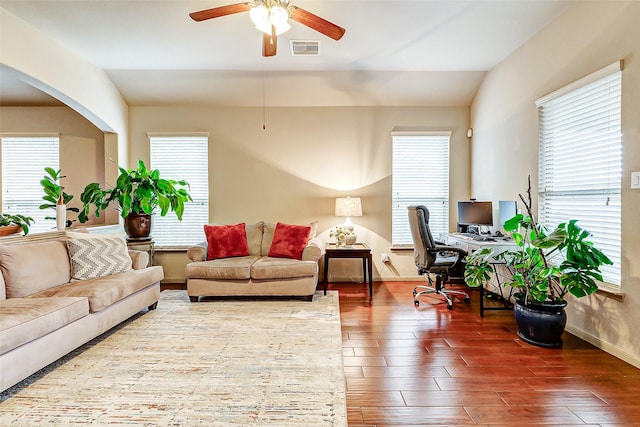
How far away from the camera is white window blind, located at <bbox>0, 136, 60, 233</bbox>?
16.4 ft

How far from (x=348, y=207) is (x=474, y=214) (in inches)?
66.5

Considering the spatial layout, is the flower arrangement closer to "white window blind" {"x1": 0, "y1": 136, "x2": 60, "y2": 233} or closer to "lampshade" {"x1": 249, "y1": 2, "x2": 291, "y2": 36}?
"lampshade" {"x1": 249, "y1": 2, "x2": 291, "y2": 36}

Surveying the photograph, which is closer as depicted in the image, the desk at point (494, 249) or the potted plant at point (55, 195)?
the desk at point (494, 249)

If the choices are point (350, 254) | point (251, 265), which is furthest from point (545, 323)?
point (251, 265)

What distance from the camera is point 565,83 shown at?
315 centimetres

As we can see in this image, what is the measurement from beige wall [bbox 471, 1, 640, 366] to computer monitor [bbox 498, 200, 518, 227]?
20cm

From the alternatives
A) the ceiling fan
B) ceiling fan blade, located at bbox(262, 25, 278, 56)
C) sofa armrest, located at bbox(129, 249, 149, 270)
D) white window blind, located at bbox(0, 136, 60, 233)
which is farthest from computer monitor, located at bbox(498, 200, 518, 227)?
white window blind, located at bbox(0, 136, 60, 233)

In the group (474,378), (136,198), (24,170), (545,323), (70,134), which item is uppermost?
(70,134)

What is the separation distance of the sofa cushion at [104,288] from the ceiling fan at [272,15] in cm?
235

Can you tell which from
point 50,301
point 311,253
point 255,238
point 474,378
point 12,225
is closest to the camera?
point 474,378

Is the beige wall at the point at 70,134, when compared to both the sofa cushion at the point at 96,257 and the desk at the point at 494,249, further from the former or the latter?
the desk at the point at 494,249

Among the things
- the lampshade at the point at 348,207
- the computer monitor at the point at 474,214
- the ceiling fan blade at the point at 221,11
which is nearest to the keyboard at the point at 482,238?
the computer monitor at the point at 474,214

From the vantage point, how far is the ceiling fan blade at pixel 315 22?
246 centimetres

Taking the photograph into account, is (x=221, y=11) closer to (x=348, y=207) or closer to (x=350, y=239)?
(x=348, y=207)
